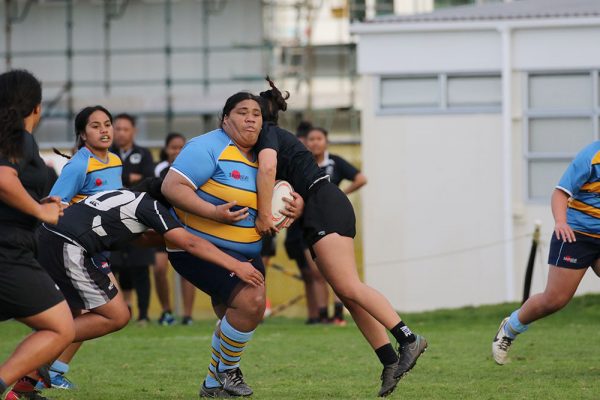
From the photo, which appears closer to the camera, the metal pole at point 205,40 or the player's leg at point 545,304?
the player's leg at point 545,304

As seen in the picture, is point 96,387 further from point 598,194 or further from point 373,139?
point 373,139

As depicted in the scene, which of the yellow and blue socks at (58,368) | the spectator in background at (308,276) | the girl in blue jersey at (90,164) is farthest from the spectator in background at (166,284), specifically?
the yellow and blue socks at (58,368)

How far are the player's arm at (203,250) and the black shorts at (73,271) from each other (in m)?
0.69

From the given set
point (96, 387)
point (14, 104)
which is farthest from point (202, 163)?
point (96, 387)

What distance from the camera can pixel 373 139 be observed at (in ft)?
63.7

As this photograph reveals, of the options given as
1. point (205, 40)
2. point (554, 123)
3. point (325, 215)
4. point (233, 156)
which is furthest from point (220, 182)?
point (205, 40)

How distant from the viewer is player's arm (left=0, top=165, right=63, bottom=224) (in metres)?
6.70

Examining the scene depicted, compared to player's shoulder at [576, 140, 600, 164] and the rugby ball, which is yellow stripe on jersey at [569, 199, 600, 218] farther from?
the rugby ball

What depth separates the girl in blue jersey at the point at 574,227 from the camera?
30.2 ft

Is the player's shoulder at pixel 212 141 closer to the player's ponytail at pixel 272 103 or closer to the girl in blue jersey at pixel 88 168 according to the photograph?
the player's ponytail at pixel 272 103

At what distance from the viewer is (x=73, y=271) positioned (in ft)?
26.6

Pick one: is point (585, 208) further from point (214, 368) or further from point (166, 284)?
point (166, 284)

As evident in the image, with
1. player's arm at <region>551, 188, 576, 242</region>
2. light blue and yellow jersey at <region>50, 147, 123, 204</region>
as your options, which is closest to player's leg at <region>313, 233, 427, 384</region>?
player's arm at <region>551, 188, 576, 242</region>

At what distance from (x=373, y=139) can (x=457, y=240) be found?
195 centimetres
